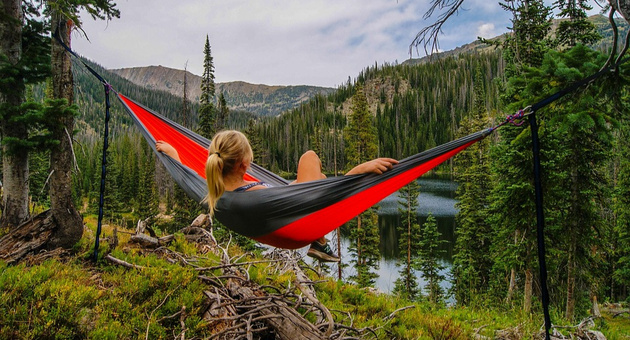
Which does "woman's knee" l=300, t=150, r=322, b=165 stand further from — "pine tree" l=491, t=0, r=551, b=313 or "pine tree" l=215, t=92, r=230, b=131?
"pine tree" l=215, t=92, r=230, b=131

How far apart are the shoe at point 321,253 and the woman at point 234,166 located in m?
0.53

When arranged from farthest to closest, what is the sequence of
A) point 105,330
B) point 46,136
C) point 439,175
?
point 439,175
point 46,136
point 105,330

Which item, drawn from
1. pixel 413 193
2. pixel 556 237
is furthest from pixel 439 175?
pixel 556 237

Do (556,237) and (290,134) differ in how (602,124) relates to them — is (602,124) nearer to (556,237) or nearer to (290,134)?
(556,237)

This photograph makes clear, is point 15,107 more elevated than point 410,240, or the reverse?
point 15,107

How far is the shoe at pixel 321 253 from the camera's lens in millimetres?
2248

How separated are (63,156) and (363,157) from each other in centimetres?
1245

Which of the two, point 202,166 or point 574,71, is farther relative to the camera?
point 202,166

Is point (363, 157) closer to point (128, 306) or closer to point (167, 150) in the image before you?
point (167, 150)

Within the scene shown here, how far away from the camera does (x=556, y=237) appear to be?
8570 mm

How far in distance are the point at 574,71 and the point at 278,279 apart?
9.72 feet

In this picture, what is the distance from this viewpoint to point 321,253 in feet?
7.43

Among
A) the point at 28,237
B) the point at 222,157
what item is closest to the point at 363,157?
the point at 28,237

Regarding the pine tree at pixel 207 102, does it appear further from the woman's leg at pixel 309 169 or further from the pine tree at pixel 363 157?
the woman's leg at pixel 309 169
